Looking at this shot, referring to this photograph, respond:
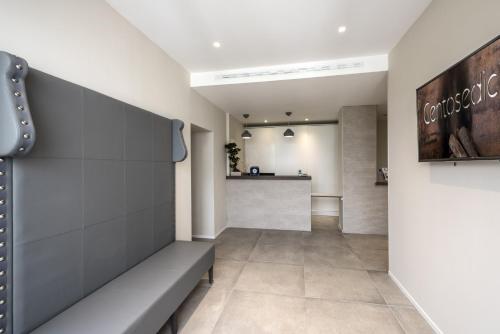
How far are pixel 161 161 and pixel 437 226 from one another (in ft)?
9.63

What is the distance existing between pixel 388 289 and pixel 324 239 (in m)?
1.96

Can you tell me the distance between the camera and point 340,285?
288cm

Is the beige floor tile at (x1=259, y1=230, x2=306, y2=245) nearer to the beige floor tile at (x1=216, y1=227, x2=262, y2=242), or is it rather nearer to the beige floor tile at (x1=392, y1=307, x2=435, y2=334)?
the beige floor tile at (x1=216, y1=227, x2=262, y2=242)

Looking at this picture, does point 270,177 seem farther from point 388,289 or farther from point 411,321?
point 411,321

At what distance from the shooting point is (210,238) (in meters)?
4.82

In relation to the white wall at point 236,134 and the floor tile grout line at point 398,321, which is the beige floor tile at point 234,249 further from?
the white wall at point 236,134

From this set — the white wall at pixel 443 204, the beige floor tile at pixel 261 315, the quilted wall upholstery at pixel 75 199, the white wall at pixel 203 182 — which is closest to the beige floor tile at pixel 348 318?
the beige floor tile at pixel 261 315

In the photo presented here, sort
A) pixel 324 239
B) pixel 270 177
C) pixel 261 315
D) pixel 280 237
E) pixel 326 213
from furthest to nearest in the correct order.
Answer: pixel 326 213, pixel 270 177, pixel 280 237, pixel 324 239, pixel 261 315

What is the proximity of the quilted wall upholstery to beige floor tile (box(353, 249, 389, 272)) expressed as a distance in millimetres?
3216

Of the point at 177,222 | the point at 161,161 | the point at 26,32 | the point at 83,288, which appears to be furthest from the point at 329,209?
the point at 26,32

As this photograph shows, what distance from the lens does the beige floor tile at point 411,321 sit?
207 centimetres

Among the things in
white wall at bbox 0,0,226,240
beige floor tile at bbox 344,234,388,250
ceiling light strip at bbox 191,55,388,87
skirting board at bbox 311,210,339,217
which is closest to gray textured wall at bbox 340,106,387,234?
beige floor tile at bbox 344,234,388,250

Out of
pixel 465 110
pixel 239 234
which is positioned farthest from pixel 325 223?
pixel 465 110

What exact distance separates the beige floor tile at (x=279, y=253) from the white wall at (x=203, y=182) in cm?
124
